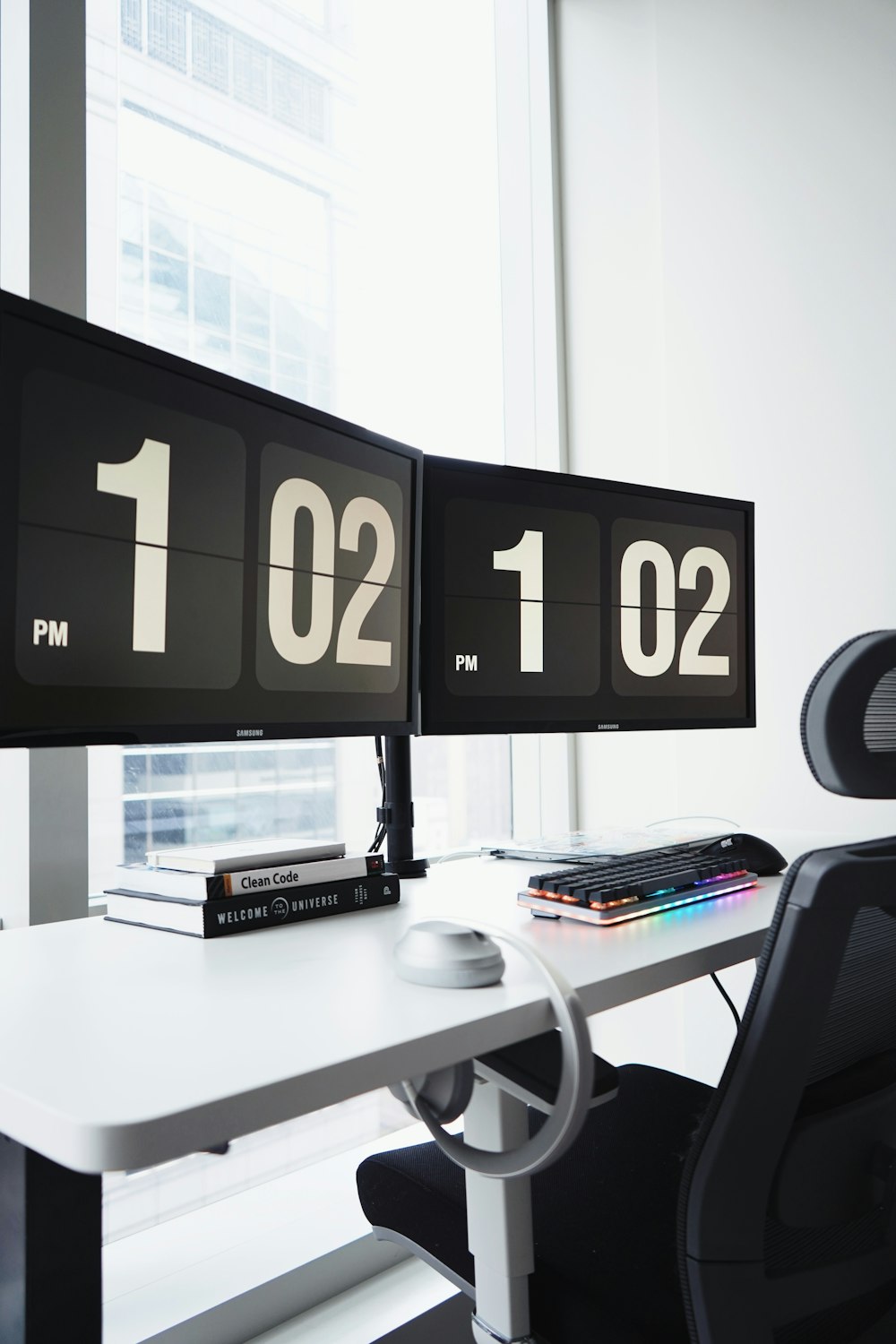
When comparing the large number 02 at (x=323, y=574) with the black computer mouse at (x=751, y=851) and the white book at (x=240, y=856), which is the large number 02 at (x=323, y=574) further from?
the black computer mouse at (x=751, y=851)

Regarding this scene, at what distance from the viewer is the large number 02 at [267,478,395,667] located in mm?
1164

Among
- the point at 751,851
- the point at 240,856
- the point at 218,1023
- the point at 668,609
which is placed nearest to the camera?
the point at 218,1023

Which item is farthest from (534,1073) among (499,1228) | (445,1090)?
(499,1228)

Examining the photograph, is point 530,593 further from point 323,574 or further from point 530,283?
point 530,283

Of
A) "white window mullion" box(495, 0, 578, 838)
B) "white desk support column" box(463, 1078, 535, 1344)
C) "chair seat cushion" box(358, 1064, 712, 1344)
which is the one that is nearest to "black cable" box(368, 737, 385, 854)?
"chair seat cushion" box(358, 1064, 712, 1344)

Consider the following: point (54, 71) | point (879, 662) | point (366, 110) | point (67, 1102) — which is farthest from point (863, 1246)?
point (366, 110)

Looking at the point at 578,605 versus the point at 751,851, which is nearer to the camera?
the point at 751,851

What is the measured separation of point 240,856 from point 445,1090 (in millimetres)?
384

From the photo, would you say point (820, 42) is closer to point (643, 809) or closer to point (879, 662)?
point (643, 809)

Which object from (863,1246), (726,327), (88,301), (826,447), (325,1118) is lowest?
(325,1118)

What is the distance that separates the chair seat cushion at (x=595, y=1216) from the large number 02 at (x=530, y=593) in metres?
0.61

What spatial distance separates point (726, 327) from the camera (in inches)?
86.1

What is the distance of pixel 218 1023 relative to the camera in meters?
0.67

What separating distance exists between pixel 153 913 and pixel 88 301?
1.06 m
